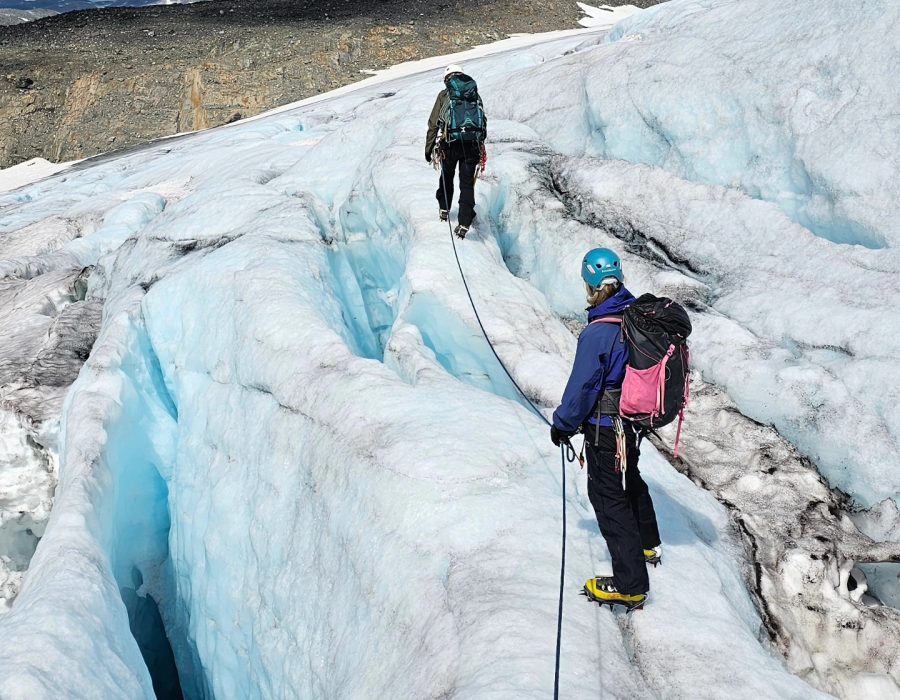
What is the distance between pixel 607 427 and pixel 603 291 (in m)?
0.62

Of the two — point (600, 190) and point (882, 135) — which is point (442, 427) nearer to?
point (600, 190)

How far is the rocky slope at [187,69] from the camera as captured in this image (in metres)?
30.1

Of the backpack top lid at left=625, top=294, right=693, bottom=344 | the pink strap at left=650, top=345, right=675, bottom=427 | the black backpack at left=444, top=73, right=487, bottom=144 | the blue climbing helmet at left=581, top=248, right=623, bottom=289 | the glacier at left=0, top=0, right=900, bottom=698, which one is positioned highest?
the black backpack at left=444, top=73, right=487, bottom=144

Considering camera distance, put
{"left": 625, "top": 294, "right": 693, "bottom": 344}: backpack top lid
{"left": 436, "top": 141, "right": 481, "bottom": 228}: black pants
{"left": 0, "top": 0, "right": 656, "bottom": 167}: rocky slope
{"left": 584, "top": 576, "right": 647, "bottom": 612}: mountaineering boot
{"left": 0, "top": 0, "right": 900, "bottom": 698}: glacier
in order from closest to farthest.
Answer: {"left": 625, "top": 294, "right": 693, "bottom": 344}: backpack top lid < {"left": 584, "top": 576, "right": 647, "bottom": 612}: mountaineering boot < {"left": 0, "top": 0, "right": 900, "bottom": 698}: glacier < {"left": 436, "top": 141, "right": 481, "bottom": 228}: black pants < {"left": 0, "top": 0, "right": 656, "bottom": 167}: rocky slope

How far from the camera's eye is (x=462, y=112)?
677cm

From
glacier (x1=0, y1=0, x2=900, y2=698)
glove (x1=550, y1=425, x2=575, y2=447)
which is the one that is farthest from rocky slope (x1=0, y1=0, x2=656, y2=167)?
glove (x1=550, y1=425, x2=575, y2=447)

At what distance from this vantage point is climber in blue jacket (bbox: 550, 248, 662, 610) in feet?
10.3

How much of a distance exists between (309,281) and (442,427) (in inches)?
118

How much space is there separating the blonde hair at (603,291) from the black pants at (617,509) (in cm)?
58

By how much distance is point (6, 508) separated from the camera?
24.2 feet

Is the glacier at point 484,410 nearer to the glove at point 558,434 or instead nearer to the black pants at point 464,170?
the black pants at point 464,170

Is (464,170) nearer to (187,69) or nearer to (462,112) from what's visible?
(462,112)

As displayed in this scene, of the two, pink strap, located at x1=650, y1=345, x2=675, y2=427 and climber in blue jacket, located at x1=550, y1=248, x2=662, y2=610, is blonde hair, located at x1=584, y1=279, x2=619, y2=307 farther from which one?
pink strap, located at x1=650, y1=345, x2=675, y2=427

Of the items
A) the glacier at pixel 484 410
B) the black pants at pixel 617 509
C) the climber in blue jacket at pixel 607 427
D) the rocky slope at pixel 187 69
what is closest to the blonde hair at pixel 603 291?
the climber in blue jacket at pixel 607 427
